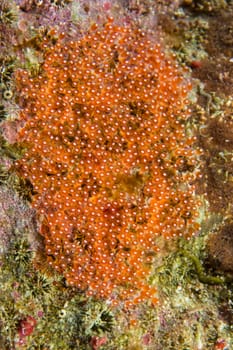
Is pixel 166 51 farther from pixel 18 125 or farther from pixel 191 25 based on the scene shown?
pixel 18 125

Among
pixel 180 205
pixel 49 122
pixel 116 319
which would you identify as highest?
pixel 49 122

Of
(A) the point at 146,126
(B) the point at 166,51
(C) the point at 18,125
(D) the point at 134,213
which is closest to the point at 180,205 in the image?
(D) the point at 134,213

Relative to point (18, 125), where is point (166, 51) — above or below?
above

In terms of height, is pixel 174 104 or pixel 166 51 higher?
pixel 166 51

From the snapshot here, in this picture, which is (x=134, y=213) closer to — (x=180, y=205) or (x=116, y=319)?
(x=180, y=205)

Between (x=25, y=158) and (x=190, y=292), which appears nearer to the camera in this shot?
(x=25, y=158)

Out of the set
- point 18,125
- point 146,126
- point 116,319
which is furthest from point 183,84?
point 116,319
